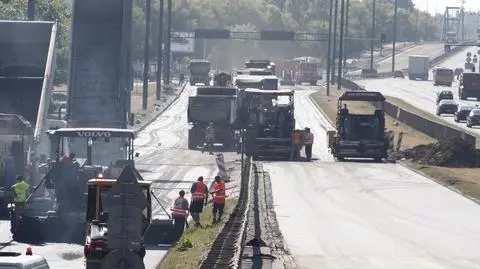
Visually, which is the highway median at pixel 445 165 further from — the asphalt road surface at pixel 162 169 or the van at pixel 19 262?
the van at pixel 19 262

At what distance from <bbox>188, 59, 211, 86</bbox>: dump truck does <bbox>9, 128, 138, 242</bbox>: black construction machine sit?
89798 mm

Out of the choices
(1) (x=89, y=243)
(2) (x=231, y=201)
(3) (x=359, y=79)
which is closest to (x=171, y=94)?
(3) (x=359, y=79)

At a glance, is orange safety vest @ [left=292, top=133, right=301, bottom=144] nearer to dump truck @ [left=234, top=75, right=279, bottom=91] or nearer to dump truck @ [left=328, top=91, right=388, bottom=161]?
dump truck @ [left=328, top=91, right=388, bottom=161]

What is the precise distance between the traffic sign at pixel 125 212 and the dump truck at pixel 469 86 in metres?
96.7

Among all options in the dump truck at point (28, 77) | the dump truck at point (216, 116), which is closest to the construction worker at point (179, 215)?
the dump truck at point (28, 77)

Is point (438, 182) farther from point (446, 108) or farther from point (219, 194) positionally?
point (446, 108)

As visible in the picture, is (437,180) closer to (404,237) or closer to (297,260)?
(404,237)

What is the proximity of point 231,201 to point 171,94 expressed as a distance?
7529 cm

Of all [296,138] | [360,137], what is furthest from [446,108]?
[296,138]

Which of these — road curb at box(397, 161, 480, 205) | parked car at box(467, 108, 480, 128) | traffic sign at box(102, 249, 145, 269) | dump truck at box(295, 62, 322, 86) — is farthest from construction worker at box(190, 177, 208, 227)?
dump truck at box(295, 62, 322, 86)

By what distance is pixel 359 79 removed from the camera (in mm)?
161375

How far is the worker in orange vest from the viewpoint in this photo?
5865cm

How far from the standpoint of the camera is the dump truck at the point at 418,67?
161750 millimetres

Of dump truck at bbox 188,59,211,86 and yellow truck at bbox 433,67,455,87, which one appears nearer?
dump truck at bbox 188,59,211,86
